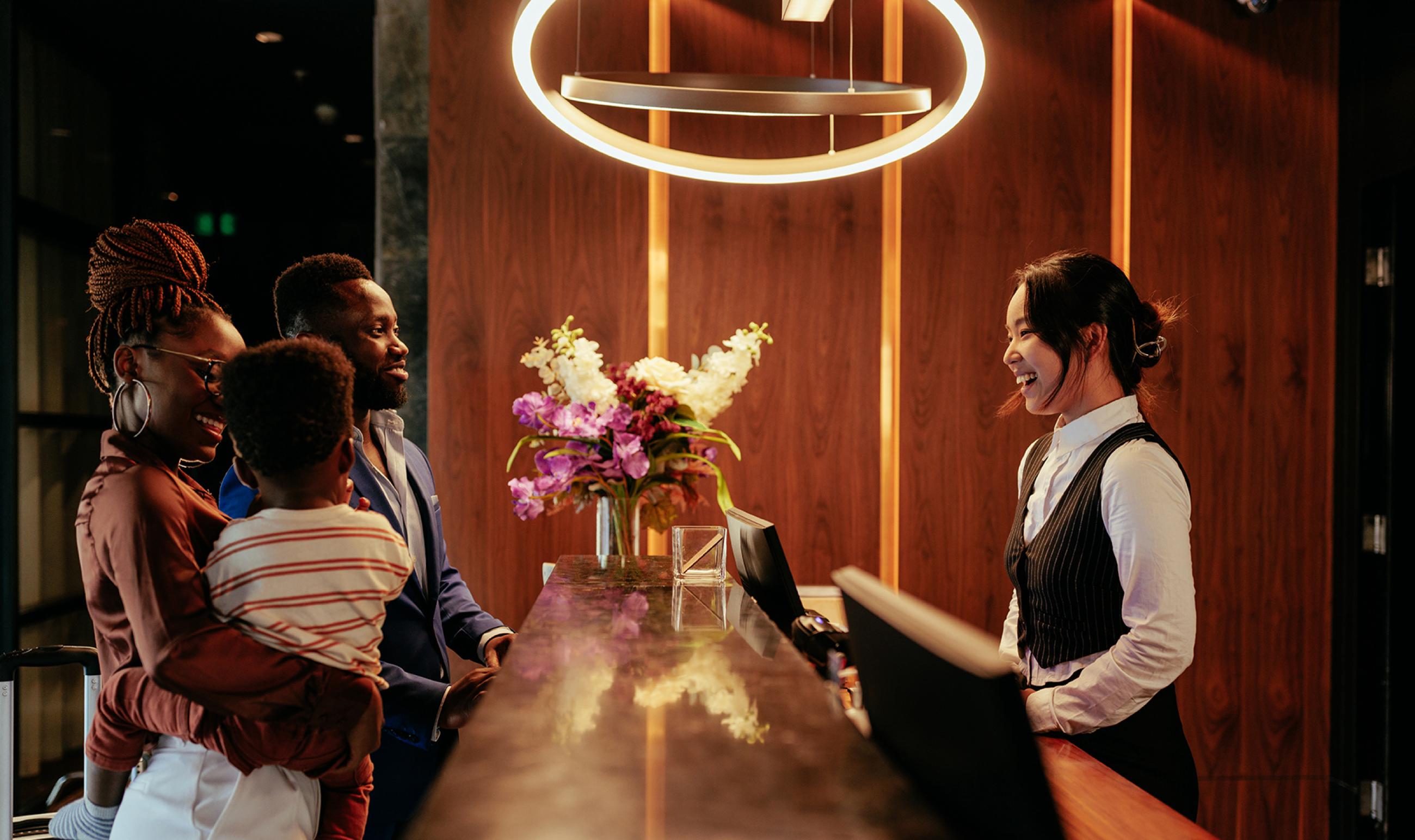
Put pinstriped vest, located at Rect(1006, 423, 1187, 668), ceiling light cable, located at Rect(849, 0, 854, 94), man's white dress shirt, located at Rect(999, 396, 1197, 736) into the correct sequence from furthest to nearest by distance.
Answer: ceiling light cable, located at Rect(849, 0, 854, 94), pinstriped vest, located at Rect(1006, 423, 1187, 668), man's white dress shirt, located at Rect(999, 396, 1197, 736)

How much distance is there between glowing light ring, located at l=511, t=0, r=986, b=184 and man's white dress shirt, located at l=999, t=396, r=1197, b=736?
1001mm

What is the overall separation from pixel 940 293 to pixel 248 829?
2805 millimetres

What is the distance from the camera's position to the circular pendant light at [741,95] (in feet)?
6.79

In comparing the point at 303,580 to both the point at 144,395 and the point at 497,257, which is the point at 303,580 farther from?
the point at 497,257

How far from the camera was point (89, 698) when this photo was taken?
1515mm

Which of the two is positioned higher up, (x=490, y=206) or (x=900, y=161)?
(x=900, y=161)

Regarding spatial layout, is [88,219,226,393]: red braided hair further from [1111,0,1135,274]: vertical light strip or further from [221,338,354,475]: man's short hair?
[1111,0,1135,274]: vertical light strip

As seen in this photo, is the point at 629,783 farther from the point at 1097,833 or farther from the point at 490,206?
the point at 490,206

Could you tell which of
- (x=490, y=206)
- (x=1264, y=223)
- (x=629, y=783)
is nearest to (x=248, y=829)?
(x=629, y=783)

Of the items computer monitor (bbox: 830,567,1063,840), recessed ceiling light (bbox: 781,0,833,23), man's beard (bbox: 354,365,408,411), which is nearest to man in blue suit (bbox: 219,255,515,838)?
man's beard (bbox: 354,365,408,411)

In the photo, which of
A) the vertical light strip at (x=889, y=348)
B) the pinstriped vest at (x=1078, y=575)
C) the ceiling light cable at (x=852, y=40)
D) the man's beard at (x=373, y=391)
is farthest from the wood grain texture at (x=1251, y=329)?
the man's beard at (x=373, y=391)

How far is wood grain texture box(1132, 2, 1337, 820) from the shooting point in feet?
10.5

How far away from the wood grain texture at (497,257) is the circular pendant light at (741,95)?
0.87 m

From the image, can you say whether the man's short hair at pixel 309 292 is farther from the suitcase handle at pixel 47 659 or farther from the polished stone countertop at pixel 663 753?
the polished stone countertop at pixel 663 753
